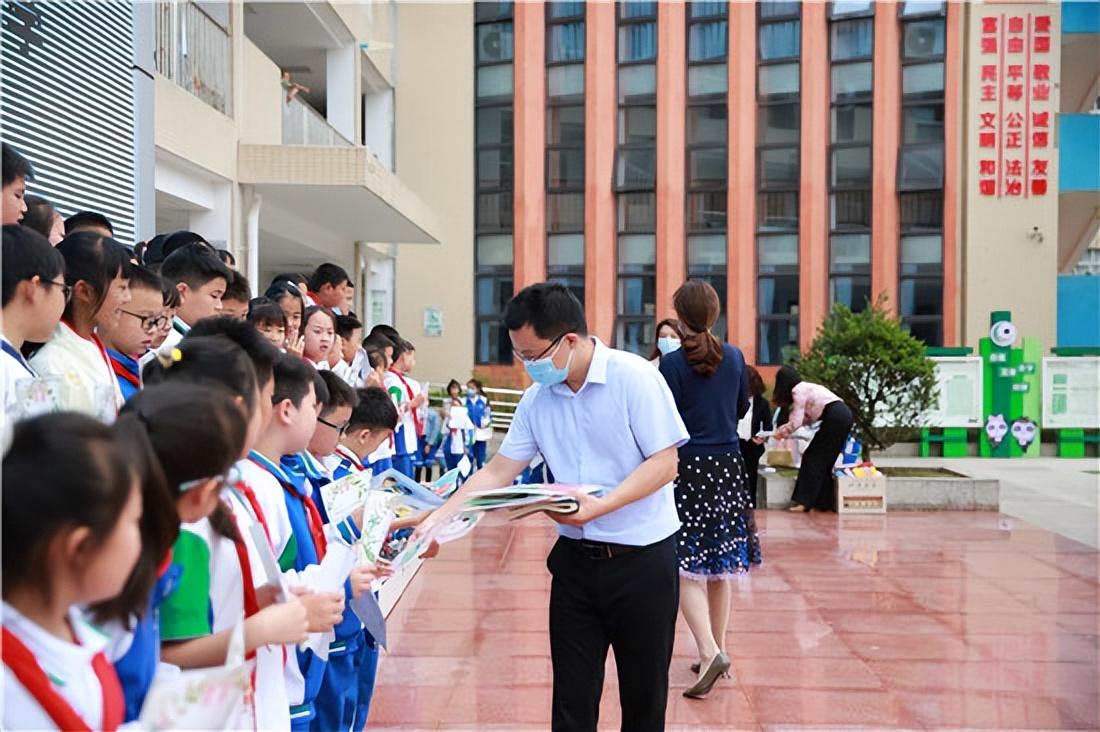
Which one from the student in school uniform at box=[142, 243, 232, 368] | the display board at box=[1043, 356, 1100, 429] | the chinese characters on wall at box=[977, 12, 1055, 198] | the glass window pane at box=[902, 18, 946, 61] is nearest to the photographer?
the student in school uniform at box=[142, 243, 232, 368]

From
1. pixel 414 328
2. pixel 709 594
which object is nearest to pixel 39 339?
pixel 709 594

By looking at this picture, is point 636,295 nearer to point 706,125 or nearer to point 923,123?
point 706,125

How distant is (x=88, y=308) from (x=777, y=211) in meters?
18.4

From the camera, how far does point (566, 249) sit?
2069 cm

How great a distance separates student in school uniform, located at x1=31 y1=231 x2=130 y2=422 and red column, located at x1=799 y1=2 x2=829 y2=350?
17.8 m

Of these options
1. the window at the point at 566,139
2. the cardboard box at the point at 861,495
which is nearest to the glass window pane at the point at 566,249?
the window at the point at 566,139

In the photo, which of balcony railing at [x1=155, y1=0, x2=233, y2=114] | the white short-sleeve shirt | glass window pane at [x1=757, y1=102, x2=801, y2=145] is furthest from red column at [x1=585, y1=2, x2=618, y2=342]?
the white short-sleeve shirt

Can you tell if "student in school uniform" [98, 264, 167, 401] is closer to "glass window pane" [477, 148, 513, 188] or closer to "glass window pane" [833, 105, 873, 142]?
"glass window pane" [477, 148, 513, 188]

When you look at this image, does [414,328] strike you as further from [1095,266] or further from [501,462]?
→ [1095,266]

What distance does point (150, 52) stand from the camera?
6074 millimetres

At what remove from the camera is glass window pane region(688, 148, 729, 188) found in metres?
20.1

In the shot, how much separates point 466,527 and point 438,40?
62.9ft

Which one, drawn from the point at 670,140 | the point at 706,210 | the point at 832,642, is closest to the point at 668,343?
the point at 832,642

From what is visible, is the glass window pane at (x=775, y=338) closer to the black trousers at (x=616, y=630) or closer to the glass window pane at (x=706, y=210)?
the glass window pane at (x=706, y=210)
